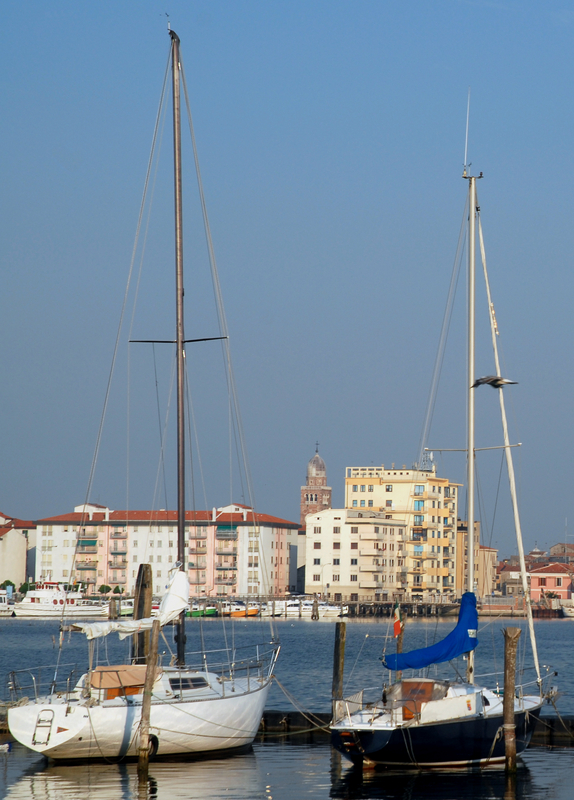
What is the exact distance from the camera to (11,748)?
91.4ft

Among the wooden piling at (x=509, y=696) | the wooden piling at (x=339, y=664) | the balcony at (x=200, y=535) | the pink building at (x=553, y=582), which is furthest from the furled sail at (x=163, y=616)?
the pink building at (x=553, y=582)

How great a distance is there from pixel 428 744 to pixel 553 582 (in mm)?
151269

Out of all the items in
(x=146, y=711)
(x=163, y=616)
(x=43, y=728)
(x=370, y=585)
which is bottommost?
(x=43, y=728)

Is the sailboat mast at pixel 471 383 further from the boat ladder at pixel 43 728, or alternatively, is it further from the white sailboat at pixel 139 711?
the boat ladder at pixel 43 728

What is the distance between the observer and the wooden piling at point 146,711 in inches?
930

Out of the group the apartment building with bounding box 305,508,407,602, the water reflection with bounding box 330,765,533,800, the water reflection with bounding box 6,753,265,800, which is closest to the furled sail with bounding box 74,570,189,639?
the water reflection with bounding box 6,753,265,800

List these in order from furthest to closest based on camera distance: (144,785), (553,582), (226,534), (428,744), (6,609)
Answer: (553,582) → (226,534) → (6,609) → (428,744) → (144,785)

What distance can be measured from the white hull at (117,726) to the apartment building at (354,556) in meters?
128

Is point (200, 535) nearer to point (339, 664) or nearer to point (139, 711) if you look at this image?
point (339, 664)

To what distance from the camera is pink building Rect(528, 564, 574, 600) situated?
168 metres

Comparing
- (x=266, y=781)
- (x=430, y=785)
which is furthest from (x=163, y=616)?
(x=430, y=785)

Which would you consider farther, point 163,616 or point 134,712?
point 163,616

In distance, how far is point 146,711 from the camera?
78.0ft

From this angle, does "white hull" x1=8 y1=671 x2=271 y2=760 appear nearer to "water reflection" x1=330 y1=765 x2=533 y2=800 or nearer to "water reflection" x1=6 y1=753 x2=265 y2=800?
"water reflection" x1=6 y1=753 x2=265 y2=800
